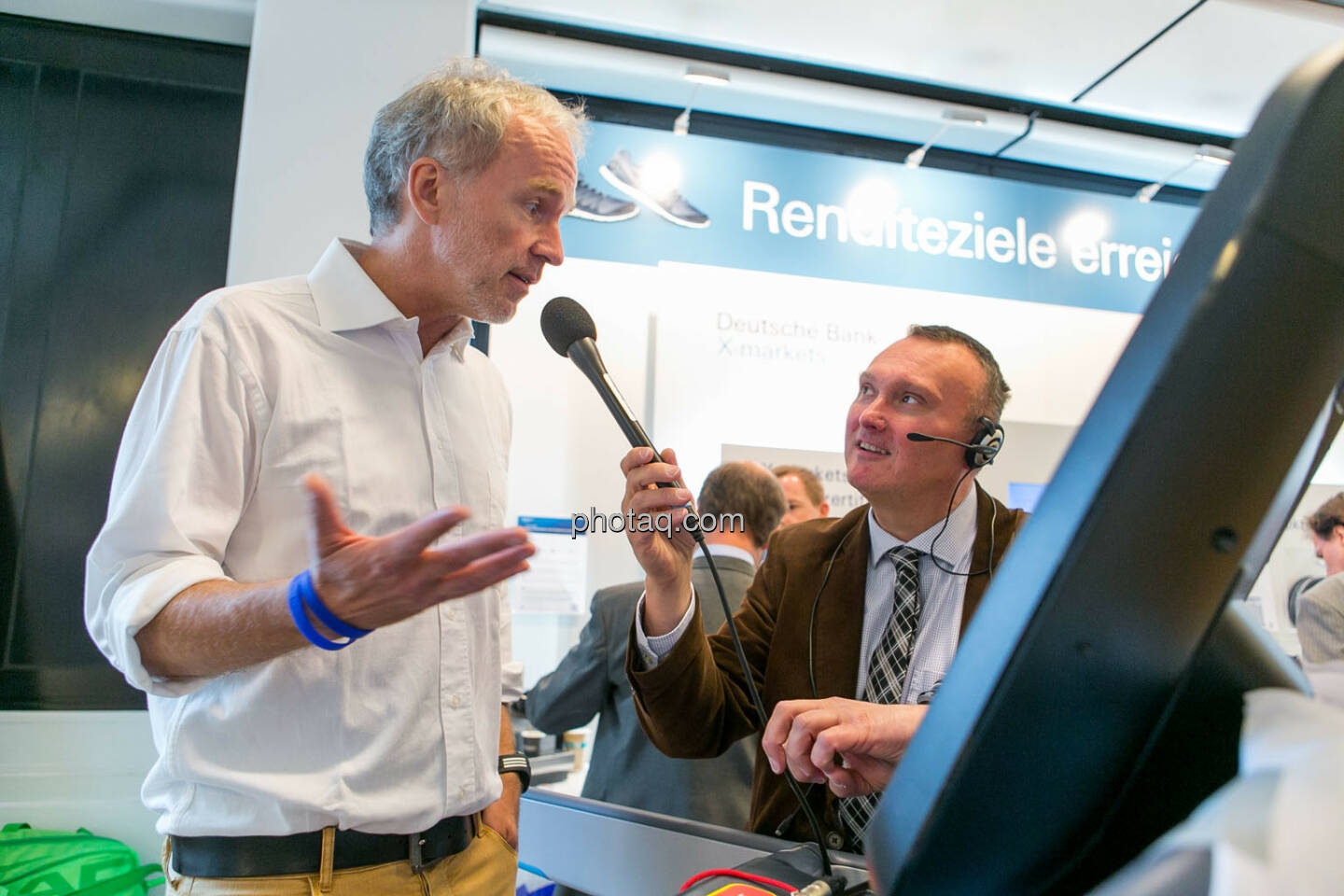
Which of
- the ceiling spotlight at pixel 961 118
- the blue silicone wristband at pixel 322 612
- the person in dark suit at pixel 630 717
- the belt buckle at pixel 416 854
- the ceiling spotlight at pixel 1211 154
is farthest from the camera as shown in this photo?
the ceiling spotlight at pixel 1211 154

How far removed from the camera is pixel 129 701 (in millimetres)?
3043

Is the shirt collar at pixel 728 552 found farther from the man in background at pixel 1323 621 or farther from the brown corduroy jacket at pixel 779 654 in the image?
the man in background at pixel 1323 621

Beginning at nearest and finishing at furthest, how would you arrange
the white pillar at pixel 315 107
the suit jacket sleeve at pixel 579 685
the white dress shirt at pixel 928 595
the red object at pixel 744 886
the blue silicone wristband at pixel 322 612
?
the red object at pixel 744 886 < the blue silicone wristband at pixel 322 612 < the white dress shirt at pixel 928 595 < the suit jacket sleeve at pixel 579 685 < the white pillar at pixel 315 107

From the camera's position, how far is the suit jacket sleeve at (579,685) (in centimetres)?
234

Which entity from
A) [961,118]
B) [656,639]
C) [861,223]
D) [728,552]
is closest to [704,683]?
[656,639]

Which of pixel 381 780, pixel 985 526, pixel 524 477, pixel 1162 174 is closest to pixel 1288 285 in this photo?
pixel 381 780

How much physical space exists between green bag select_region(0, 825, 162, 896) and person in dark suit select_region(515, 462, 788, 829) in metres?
1.35

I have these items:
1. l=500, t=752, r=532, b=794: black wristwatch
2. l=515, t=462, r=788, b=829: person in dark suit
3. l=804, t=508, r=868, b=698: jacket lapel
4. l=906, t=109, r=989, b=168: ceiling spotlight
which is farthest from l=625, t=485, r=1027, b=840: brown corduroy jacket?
l=906, t=109, r=989, b=168: ceiling spotlight

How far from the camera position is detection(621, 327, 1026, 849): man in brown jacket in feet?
4.00

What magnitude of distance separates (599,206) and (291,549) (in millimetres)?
2853

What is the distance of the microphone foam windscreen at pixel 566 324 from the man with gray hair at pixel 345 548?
0.29 ft

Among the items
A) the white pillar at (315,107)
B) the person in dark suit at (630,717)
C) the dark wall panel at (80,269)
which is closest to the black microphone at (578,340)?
the person in dark suit at (630,717)

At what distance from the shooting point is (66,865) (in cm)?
255

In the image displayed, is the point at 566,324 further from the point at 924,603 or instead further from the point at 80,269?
the point at 80,269
